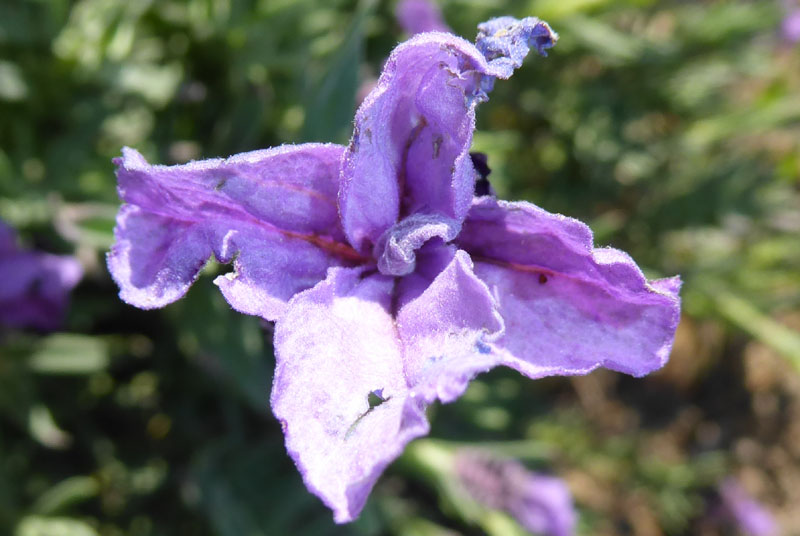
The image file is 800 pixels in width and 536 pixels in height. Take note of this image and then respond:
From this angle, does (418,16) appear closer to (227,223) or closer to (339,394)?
(227,223)

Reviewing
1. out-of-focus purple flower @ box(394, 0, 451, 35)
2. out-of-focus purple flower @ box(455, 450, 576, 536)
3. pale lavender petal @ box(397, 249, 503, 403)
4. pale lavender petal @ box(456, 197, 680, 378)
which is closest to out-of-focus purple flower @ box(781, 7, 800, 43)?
out-of-focus purple flower @ box(394, 0, 451, 35)

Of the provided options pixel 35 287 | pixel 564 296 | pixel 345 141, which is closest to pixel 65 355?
pixel 35 287

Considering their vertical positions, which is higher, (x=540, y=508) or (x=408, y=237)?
(x=408, y=237)

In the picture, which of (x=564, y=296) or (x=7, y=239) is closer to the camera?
(x=564, y=296)

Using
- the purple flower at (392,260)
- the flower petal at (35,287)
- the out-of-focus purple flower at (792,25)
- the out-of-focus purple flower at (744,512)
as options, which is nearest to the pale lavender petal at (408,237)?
the purple flower at (392,260)

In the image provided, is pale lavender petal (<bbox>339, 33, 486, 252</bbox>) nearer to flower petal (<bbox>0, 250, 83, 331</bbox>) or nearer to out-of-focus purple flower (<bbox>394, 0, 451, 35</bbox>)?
out-of-focus purple flower (<bbox>394, 0, 451, 35</bbox>)

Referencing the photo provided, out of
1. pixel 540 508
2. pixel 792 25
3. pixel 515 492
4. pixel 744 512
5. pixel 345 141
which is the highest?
pixel 345 141
